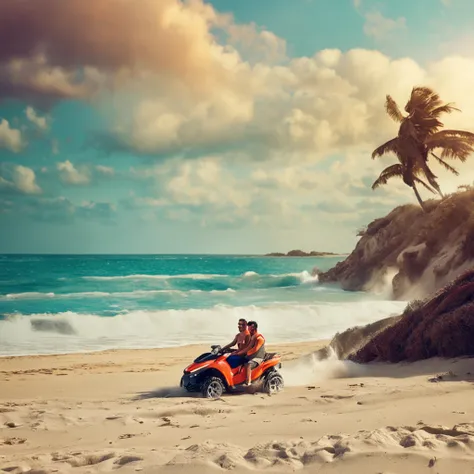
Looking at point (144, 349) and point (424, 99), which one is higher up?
point (424, 99)

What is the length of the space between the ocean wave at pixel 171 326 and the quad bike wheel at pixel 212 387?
1028 centimetres

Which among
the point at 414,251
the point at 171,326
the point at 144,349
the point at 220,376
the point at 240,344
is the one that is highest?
the point at 414,251

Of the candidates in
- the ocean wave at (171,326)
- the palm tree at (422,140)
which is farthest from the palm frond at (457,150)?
the ocean wave at (171,326)

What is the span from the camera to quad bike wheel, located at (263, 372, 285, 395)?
31.0 feet

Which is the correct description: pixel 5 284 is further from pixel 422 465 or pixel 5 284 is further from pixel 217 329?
pixel 422 465

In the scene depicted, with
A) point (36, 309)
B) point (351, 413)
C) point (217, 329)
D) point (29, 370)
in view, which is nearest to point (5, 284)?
point (36, 309)

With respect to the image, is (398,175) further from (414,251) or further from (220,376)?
(220,376)

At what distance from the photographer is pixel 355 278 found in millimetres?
43000

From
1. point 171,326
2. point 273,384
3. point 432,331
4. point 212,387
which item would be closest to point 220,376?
point 212,387

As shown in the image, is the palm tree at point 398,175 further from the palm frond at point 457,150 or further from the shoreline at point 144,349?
the shoreline at point 144,349

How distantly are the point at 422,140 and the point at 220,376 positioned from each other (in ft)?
107

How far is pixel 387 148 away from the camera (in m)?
37.3

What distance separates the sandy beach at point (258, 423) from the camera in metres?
4.93

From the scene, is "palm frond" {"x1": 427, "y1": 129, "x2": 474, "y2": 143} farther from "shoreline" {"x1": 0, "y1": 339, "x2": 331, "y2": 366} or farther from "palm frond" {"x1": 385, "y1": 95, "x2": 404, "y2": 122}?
"shoreline" {"x1": 0, "y1": 339, "x2": 331, "y2": 366}
